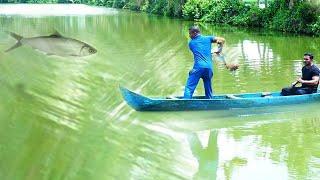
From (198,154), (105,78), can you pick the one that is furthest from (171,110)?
(105,78)

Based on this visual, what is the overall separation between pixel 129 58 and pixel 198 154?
10.2m

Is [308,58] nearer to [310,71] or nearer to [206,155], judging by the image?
[310,71]

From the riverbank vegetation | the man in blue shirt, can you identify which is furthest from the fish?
the riverbank vegetation

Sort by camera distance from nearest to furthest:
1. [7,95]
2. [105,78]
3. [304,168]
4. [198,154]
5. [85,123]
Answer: [304,168], [198,154], [85,123], [7,95], [105,78]

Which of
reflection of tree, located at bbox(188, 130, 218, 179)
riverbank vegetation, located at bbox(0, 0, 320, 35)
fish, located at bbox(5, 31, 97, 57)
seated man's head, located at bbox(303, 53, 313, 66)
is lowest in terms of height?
reflection of tree, located at bbox(188, 130, 218, 179)

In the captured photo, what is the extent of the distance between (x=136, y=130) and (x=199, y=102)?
146 centimetres

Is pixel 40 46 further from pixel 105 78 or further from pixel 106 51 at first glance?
pixel 106 51

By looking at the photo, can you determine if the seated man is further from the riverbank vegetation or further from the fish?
the riverbank vegetation

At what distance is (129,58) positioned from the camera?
17.7m

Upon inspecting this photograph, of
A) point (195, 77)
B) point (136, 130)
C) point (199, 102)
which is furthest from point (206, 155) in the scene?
point (195, 77)

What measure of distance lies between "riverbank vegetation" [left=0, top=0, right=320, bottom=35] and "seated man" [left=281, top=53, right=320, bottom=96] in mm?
17152

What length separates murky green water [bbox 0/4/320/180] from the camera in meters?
7.01

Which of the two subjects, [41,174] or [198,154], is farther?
[198,154]

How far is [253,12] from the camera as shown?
116ft
